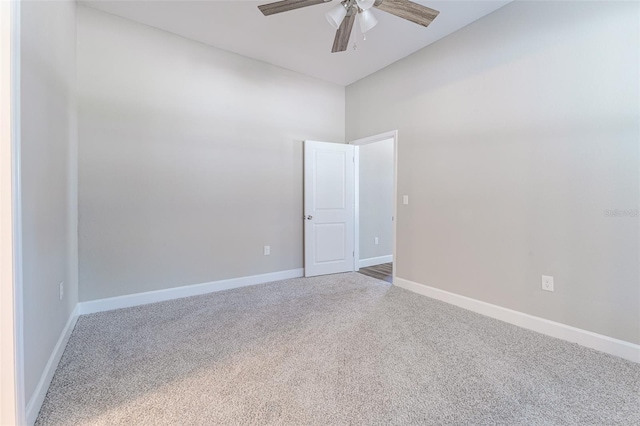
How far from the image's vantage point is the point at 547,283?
7.75ft

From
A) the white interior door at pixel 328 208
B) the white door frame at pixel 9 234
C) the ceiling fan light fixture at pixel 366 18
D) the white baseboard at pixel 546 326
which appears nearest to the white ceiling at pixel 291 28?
the ceiling fan light fixture at pixel 366 18

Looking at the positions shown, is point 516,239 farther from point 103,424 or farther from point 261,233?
point 103,424

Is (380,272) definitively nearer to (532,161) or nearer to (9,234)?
(532,161)

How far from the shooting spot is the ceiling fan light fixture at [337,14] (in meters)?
1.97

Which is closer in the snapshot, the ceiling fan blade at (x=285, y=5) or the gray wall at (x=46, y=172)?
the gray wall at (x=46, y=172)

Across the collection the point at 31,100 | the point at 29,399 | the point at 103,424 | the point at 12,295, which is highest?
the point at 31,100

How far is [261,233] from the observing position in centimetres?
373

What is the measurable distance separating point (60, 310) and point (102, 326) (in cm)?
50

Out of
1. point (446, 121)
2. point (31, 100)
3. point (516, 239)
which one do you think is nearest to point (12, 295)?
point (31, 100)

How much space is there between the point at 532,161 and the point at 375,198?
2641 mm

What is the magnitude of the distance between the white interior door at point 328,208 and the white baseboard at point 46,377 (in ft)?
8.38

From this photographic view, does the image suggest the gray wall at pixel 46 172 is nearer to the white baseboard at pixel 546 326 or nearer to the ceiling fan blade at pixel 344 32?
the ceiling fan blade at pixel 344 32

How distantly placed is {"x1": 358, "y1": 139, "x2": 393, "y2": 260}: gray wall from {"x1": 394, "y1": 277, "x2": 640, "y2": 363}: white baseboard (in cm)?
163

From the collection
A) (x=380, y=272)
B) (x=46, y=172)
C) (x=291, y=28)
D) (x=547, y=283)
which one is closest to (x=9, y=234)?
(x=46, y=172)
